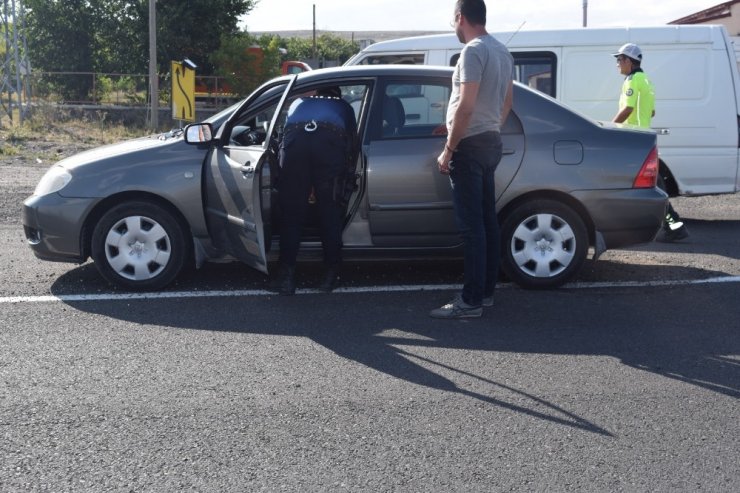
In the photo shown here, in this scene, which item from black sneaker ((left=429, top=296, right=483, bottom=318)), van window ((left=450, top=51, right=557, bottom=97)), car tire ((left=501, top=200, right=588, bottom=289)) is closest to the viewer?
black sneaker ((left=429, top=296, right=483, bottom=318))

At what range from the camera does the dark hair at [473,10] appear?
5.77 m

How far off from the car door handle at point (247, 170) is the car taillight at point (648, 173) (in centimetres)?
280

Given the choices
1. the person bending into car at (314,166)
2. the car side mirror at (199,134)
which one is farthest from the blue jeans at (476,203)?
the car side mirror at (199,134)

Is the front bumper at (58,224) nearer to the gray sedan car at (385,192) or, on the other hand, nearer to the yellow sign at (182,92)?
the gray sedan car at (385,192)

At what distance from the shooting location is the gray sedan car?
6.58 metres

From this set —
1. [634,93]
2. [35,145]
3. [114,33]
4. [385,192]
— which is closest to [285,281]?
[385,192]

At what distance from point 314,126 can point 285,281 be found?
112cm

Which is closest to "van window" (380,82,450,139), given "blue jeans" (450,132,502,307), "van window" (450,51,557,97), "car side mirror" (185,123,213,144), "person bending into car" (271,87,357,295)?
"person bending into car" (271,87,357,295)

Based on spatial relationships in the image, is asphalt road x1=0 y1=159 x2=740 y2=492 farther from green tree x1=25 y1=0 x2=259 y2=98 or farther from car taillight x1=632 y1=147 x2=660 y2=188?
green tree x1=25 y1=0 x2=259 y2=98

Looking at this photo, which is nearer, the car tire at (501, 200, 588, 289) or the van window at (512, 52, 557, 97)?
the car tire at (501, 200, 588, 289)

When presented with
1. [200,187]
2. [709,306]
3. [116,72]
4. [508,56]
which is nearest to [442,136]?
[508,56]

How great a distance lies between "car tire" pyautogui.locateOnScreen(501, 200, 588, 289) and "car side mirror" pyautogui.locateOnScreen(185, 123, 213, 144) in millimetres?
2247

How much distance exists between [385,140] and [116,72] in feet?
114

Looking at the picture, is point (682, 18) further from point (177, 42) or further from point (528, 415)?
point (528, 415)
